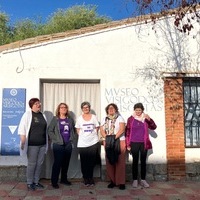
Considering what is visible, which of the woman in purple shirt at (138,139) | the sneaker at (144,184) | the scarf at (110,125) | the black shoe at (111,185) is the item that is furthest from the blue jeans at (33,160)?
the sneaker at (144,184)

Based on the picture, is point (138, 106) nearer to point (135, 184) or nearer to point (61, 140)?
point (135, 184)

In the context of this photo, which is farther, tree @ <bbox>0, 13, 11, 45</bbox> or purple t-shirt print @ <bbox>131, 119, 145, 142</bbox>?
tree @ <bbox>0, 13, 11, 45</bbox>

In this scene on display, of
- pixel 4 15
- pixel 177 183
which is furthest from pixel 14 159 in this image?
pixel 4 15

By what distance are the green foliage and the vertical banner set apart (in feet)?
52.0

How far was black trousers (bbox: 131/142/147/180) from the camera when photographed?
680cm

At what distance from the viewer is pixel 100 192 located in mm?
6406

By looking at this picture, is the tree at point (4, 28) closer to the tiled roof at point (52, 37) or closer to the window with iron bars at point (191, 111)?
the tiled roof at point (52, 37)

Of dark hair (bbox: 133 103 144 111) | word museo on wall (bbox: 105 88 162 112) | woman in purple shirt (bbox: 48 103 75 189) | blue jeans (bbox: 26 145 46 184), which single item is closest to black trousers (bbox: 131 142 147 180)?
dark hair (bbox: 133 103 144 111)

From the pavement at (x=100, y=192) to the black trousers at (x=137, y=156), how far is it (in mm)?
283

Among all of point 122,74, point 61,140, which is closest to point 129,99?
point 122,74

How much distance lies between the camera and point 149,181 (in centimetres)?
730

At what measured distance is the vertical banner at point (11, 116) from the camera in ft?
23.5

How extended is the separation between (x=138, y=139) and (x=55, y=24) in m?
18.1

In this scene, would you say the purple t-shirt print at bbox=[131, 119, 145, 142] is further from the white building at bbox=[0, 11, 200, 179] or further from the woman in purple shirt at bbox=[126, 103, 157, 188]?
the white building at bbox=[0, 11, 200, 179]
